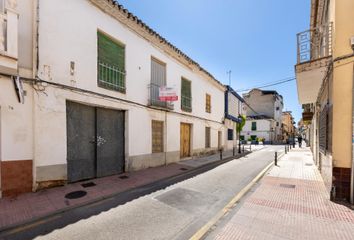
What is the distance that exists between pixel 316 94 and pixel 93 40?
10.3m

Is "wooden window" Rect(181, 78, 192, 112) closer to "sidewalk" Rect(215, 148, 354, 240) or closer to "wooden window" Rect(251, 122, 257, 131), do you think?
"sidewalk" Rect(215, 148, 354, 240)

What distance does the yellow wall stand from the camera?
5207mm

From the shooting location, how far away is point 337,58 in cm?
534

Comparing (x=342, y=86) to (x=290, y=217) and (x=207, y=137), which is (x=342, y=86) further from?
(x=207, y=137)

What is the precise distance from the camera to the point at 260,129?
42.6m

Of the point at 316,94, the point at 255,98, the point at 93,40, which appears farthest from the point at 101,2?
the point at 255,98

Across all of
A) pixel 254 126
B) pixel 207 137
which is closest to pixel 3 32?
pixel 207 137

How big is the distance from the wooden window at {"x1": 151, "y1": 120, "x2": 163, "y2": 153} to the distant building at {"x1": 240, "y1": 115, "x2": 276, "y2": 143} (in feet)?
114

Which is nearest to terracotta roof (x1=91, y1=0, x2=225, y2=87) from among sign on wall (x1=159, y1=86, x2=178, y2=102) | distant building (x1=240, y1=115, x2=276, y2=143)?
sign on wall (x1=159, y1=86, x2=178, y2=102)

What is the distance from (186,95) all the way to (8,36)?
10.4 meters

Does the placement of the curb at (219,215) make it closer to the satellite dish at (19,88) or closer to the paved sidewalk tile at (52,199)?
the paved sidewalk tile at (52,199)

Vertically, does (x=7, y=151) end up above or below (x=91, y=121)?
below

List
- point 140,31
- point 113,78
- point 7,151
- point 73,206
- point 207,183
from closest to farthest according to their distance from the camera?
point 73,206
point 7,151
point 207,183
point 113,78
point 140,31

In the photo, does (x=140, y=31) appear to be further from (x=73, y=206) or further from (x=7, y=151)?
(x=73, y=206)
